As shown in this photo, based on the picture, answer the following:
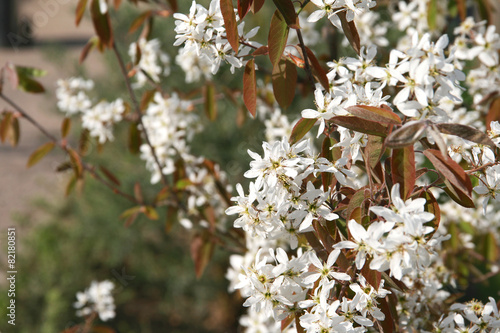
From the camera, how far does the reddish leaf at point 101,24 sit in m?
1.53

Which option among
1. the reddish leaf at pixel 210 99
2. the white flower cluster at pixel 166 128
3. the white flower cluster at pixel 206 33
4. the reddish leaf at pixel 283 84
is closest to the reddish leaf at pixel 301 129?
the reddish leaf at pixel 283 84

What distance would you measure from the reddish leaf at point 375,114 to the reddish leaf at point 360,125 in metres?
0.02

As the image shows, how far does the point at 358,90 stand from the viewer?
3.05 ft

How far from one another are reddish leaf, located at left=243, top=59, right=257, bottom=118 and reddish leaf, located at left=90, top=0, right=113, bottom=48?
750 millimetres

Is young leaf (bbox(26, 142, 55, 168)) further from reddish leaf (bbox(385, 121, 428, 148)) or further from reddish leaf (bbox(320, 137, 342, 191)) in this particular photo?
reddish leaf (bbox(385, 121, 428, 148))

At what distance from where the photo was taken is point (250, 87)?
1.04 m

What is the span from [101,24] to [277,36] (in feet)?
2.83

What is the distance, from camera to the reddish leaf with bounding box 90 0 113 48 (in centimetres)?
153

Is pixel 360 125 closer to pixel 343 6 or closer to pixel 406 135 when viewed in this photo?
pixel 406 135

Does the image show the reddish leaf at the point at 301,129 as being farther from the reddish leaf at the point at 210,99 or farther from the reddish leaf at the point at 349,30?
the reddish leaf at the point at 210,99

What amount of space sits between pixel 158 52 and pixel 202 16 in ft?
3.53

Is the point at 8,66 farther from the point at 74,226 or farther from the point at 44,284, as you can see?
the point at 74,226

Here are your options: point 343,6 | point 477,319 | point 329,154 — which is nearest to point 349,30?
point 343,6

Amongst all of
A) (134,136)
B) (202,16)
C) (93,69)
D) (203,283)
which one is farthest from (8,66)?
(93,69)
